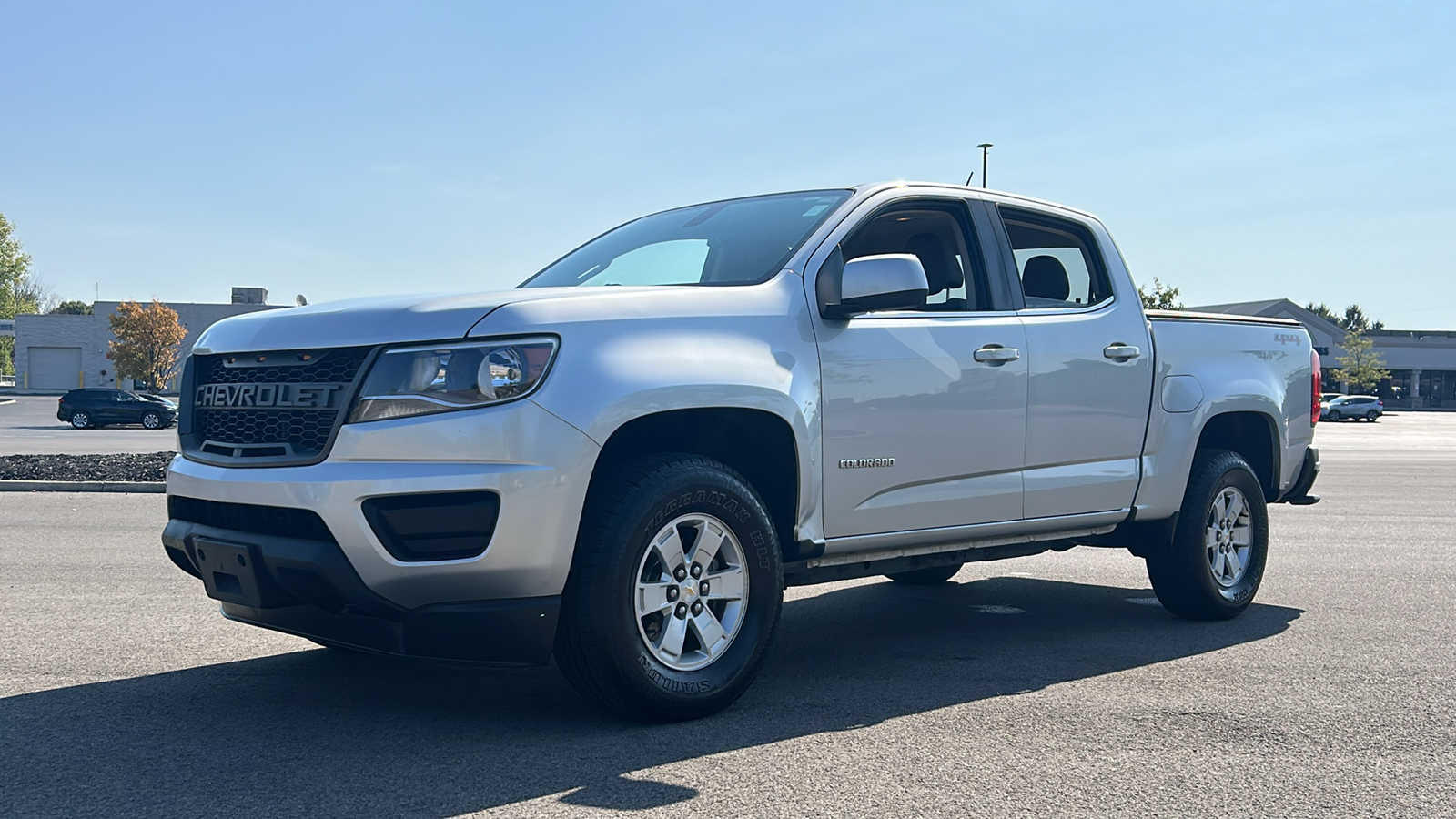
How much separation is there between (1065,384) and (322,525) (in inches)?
133

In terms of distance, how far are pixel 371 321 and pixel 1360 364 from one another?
8969 centimetres

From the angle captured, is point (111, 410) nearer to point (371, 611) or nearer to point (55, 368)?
point (371, 611)

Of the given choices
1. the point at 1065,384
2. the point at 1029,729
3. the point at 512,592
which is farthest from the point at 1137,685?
the point at 512,592

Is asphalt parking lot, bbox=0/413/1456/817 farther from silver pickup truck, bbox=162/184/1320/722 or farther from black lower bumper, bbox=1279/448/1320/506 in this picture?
black lower bumper, bbox=1279/448/1320/506

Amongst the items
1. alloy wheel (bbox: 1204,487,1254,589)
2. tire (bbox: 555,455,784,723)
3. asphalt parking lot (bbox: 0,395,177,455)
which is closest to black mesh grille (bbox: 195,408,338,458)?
tire (bbox: 555,455,784,723)

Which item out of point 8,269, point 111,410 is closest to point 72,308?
point 8,269

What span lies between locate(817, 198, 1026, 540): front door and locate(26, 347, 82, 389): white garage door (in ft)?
250

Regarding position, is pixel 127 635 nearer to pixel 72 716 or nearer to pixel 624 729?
pixel 72 716

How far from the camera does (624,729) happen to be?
4.35 meters

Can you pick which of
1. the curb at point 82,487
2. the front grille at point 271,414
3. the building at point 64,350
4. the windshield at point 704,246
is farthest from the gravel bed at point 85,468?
the building at point 64,350

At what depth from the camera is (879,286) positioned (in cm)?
481

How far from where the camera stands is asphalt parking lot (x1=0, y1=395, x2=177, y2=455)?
24156 millimetres

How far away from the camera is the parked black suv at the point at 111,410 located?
38.1 metres

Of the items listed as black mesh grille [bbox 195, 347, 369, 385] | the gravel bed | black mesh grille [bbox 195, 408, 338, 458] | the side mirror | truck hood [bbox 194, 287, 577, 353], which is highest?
the side mirror
